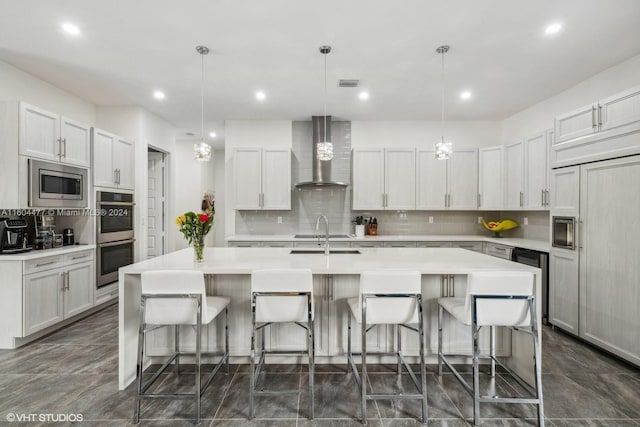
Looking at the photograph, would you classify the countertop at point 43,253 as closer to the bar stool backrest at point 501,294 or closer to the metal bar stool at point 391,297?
the metal bar stool at point 391,297

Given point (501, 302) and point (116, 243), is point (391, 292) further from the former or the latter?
point (116, 243)

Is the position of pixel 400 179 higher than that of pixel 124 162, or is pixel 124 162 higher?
pixel 124 162

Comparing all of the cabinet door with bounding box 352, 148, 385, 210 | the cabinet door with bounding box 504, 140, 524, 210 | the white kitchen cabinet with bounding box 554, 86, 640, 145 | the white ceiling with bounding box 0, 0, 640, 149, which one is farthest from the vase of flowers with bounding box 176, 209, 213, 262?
the cabinet door with bounding box 504, 140, 524, 210

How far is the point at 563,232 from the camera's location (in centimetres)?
329

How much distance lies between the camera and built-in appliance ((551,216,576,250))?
3178 mm

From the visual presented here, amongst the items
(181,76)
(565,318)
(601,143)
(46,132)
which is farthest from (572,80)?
(46,132)

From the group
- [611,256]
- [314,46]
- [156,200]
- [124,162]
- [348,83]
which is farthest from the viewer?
[156,200]

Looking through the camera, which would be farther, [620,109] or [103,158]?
[103,158]

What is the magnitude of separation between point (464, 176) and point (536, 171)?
3.33 ft

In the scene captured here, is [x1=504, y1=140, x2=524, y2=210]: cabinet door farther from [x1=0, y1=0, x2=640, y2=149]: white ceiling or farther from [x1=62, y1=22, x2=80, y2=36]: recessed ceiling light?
[x1=62, y1=22, x2=80, y2=36]: recessed ceiling light

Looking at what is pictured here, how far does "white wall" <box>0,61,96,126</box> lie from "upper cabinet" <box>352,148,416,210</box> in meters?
4.06

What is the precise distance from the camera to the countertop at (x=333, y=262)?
2.30 meters

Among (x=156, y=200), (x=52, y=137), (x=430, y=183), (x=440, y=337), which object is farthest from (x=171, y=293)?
Answer: (x=156, y=200)

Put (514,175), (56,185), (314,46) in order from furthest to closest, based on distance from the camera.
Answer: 1. (514,175)
2. (56,185)
3. (314,46)
